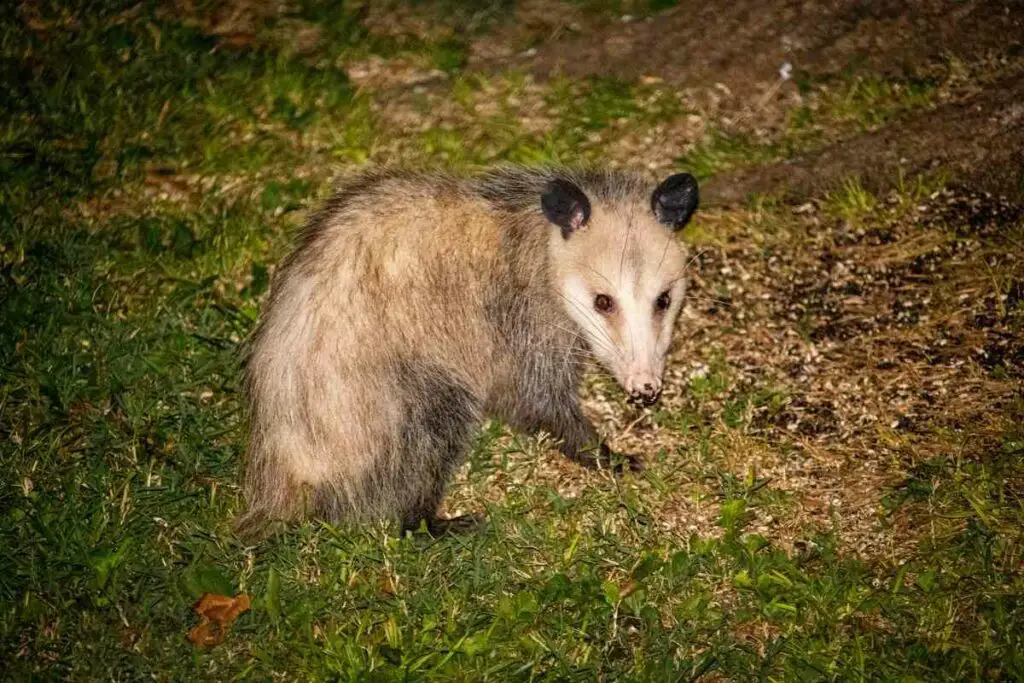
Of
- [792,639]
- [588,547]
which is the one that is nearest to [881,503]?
[792,639]

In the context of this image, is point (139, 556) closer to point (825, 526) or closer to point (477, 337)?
point (477, 337)

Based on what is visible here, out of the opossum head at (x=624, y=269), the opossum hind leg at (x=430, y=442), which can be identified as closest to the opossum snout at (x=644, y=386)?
the opossum head at (x=624, y=269)

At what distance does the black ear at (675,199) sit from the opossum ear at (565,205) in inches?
8.8

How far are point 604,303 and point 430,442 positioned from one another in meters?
0.67

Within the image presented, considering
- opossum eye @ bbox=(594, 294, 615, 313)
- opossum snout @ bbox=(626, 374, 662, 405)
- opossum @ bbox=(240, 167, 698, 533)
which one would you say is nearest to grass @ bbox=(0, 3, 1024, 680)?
opossum @ bbox=(240, 167, 698, 533)

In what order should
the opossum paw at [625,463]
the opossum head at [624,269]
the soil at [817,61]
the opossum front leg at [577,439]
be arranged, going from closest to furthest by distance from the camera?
the opossum head at [624,269] < the opossum paw at [625,463] < the opossum front leg at [577,439] < the soil at [817,61]

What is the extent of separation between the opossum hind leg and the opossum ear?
1.90 ft

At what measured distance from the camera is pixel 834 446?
313 cm

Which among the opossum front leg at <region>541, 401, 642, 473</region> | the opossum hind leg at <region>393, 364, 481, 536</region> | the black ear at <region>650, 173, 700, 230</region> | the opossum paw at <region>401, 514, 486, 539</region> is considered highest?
the black ear at <region>650, 173, 700, 230</region>

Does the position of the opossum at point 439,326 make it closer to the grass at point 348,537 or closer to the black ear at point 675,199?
the black ear at point 675,199

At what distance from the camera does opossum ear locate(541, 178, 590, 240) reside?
302cm

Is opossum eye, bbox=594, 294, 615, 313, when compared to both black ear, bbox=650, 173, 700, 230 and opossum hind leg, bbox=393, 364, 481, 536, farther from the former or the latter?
opossum hind leg, bbox=393, 364, 481, 536

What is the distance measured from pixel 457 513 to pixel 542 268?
812 mm

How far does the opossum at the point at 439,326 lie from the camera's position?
2873 millimetres
